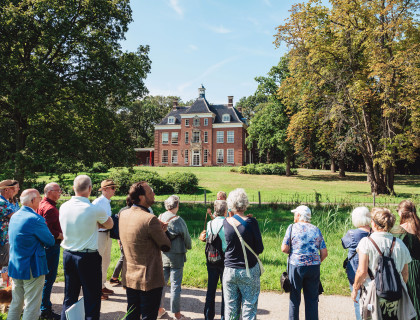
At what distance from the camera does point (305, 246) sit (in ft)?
13.6

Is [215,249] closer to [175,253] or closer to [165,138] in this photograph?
[175,253]

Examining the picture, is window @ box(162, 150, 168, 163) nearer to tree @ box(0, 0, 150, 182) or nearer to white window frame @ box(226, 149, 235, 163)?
white window frame @ box(226, 149, 235, 163)

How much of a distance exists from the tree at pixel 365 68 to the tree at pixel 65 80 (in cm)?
1276

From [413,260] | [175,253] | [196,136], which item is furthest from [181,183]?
[196,136]

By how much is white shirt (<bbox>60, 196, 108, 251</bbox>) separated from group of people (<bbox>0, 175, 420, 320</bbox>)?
0.04 feet

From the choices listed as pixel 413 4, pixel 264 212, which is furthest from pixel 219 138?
pixel 264 212

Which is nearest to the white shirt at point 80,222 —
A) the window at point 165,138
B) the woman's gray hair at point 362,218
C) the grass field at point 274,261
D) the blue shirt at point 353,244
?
the grass field at point 274,261

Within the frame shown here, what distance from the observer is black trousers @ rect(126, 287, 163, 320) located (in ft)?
12.0

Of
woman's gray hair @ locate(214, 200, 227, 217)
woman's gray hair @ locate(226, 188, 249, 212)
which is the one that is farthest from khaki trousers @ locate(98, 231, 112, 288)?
woman's gray hair @ locate(226, 188, 249, 212)

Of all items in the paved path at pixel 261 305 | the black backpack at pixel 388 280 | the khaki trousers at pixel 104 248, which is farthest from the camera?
the khaki trousers at pixel 104 248

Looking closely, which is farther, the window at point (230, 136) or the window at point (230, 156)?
the window at point (230, 136)

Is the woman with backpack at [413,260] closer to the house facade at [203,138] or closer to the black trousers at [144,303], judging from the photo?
the black trousers at [144,303]

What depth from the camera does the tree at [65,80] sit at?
13062 mm

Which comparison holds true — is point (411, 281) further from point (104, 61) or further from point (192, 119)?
point (192, 119)
